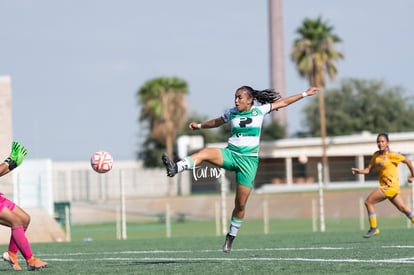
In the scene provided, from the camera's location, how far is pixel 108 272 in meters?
13.4

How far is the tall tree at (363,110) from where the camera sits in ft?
333

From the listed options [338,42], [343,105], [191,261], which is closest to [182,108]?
[338,42]

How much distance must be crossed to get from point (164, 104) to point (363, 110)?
27.2 meters

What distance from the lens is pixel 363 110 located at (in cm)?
10438

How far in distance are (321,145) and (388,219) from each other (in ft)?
86.3

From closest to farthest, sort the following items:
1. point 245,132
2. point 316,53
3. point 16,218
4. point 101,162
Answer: point 16,218
point 245,132
point 101,162
point 316,53

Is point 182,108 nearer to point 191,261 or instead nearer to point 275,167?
point 275,167

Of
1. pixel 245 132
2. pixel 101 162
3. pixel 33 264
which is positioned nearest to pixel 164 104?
pixel 101 162

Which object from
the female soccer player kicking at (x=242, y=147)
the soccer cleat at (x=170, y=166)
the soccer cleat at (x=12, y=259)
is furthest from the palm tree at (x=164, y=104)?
the soccer cleat at (x=170, y=166)

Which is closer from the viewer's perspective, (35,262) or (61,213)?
(35,262)

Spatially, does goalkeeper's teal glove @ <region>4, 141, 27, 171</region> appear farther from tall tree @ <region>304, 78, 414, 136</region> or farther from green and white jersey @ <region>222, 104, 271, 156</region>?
tall tree @ <region>304, 78, 414, 136</region>

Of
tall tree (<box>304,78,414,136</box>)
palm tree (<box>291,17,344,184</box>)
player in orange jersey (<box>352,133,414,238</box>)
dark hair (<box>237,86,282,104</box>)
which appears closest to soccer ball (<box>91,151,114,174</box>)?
dark hair (<box>237,86,282,104</box>)

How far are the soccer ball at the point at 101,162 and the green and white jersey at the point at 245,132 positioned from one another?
425 cm

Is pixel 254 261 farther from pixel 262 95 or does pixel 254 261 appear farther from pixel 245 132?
pixel 262 95
